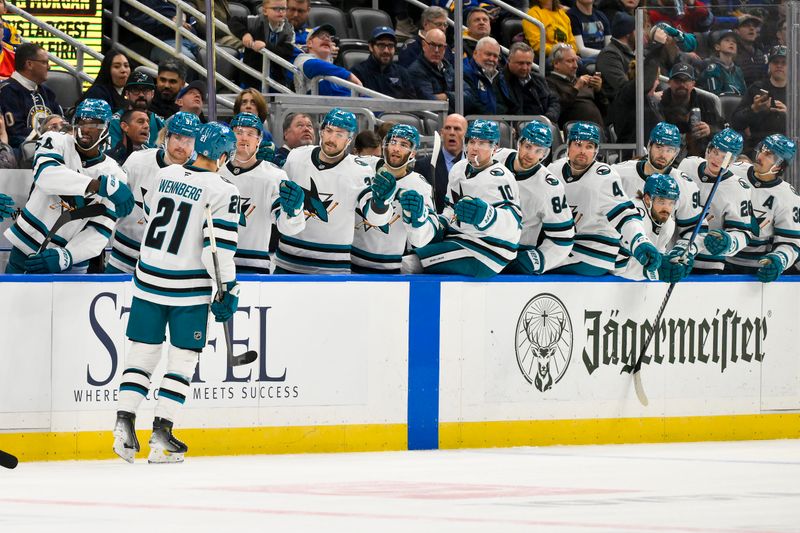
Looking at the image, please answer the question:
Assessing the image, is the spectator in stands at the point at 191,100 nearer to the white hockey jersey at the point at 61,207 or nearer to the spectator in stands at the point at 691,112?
the white hockey jersey at the point at 61,207

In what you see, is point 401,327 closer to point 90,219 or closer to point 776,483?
point 90,219

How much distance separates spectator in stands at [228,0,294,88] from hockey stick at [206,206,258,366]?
3.57 meters

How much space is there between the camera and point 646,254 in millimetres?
8641

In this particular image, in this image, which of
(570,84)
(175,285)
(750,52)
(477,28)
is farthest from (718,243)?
(477,28)

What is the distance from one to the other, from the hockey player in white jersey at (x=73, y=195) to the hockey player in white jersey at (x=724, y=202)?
11.4ft

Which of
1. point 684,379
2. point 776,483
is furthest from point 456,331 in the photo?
point 776,483

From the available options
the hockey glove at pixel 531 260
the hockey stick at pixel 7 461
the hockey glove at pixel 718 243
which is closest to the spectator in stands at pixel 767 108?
the hockey glove at pixel 718 243

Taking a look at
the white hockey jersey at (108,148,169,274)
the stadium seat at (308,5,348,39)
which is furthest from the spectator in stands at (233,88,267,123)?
the stadium seat at (308,5,348,39)

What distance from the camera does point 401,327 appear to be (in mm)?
8172

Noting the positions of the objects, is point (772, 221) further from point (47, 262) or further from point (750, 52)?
point (47, 262)

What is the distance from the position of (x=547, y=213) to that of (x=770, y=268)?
145 centimetres

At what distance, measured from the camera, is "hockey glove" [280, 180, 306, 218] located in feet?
25.7

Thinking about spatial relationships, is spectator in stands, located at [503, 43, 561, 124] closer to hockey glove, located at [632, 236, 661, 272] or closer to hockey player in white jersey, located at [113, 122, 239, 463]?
hockey glove, located at [632, 236, 661, 272]

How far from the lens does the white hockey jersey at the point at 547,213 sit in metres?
8.60
